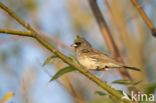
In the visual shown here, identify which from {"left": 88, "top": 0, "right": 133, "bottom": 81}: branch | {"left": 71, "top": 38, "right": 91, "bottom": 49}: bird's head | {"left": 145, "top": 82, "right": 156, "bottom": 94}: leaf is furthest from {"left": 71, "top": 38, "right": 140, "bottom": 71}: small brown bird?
{"left": 145, "top": 82, "right": 156, "bottom": 94}: leaf

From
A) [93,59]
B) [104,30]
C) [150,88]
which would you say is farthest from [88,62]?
[150,88]

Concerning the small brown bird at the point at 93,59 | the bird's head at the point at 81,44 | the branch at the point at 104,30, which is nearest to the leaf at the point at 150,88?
the small brown bird at the point at 93,59

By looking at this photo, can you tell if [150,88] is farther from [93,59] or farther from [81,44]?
[81,44]

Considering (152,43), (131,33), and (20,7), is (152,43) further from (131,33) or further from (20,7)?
(20,7)

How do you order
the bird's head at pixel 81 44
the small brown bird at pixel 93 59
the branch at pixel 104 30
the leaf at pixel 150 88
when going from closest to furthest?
the leaf at pixel 150 88 < the branch at pixel 104 30 < the small brown bird at pixel 93 59 < the bird's head at pixel 81 44

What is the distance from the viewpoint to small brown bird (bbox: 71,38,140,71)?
11.2ft

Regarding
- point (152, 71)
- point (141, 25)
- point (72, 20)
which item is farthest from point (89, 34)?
point (152, 71)

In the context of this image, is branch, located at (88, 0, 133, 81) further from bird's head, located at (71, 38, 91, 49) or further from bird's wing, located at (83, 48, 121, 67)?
bird's head, located at (71, 38, 91, 49)

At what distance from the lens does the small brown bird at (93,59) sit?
3418 millimetres

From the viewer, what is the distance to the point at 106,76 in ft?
17.9

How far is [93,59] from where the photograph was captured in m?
3.77

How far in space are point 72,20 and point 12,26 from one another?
130cm

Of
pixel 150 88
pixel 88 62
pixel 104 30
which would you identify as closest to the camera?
pixel 150 88

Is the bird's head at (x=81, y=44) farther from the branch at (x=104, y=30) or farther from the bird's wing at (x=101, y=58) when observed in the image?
the branch at (x=104, y=30)
